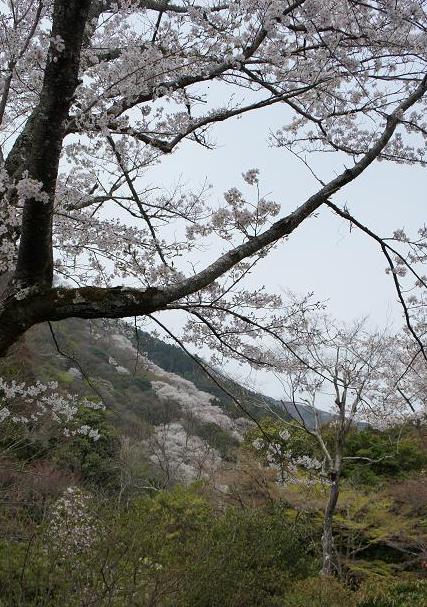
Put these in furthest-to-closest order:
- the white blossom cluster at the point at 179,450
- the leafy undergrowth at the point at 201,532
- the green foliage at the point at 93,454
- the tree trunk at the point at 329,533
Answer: the white blossom cluster at the point at 179,450 < the green foliage at the point at 93,454 < the tree trunk at the point at 329,533 < the leafy undergrowth at the point at 201,532

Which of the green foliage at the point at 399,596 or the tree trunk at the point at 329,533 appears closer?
the green foliage at the point at 399,596

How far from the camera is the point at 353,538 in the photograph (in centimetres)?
957

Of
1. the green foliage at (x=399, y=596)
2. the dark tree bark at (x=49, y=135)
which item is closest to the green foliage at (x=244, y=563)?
the green foliage at (x=399, y=596)

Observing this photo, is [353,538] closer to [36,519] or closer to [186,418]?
[36,519]

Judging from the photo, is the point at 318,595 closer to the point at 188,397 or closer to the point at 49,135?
the point at 49,135

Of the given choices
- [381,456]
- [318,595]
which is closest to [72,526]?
[318,595]

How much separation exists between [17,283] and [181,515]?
765cm

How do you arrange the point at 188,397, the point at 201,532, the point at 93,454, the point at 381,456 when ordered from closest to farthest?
1. the point at 201,532
2. the point at 381,456
3. the point at 93,454
4. the point at 188,397

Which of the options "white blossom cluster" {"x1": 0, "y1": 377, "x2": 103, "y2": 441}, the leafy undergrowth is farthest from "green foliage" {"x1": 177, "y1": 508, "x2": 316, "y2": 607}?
"white blossom cluster" {"x1": 0, "y1": 377, "x2": 103, "y2": 441}

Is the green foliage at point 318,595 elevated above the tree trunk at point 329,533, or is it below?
below

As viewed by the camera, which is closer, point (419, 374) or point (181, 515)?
point (181, 515)

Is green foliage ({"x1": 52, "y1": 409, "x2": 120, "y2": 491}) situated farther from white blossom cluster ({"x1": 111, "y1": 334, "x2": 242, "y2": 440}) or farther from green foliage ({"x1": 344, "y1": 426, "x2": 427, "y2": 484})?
white blossom cluster ({"x1": 111, "y1": 334, "x2": 242, "y2": 440})

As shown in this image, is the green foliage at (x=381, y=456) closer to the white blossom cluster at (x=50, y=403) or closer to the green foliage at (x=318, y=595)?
the green foliage at (x=318, y=595)

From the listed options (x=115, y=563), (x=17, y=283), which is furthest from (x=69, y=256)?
(x=115, y=563)
